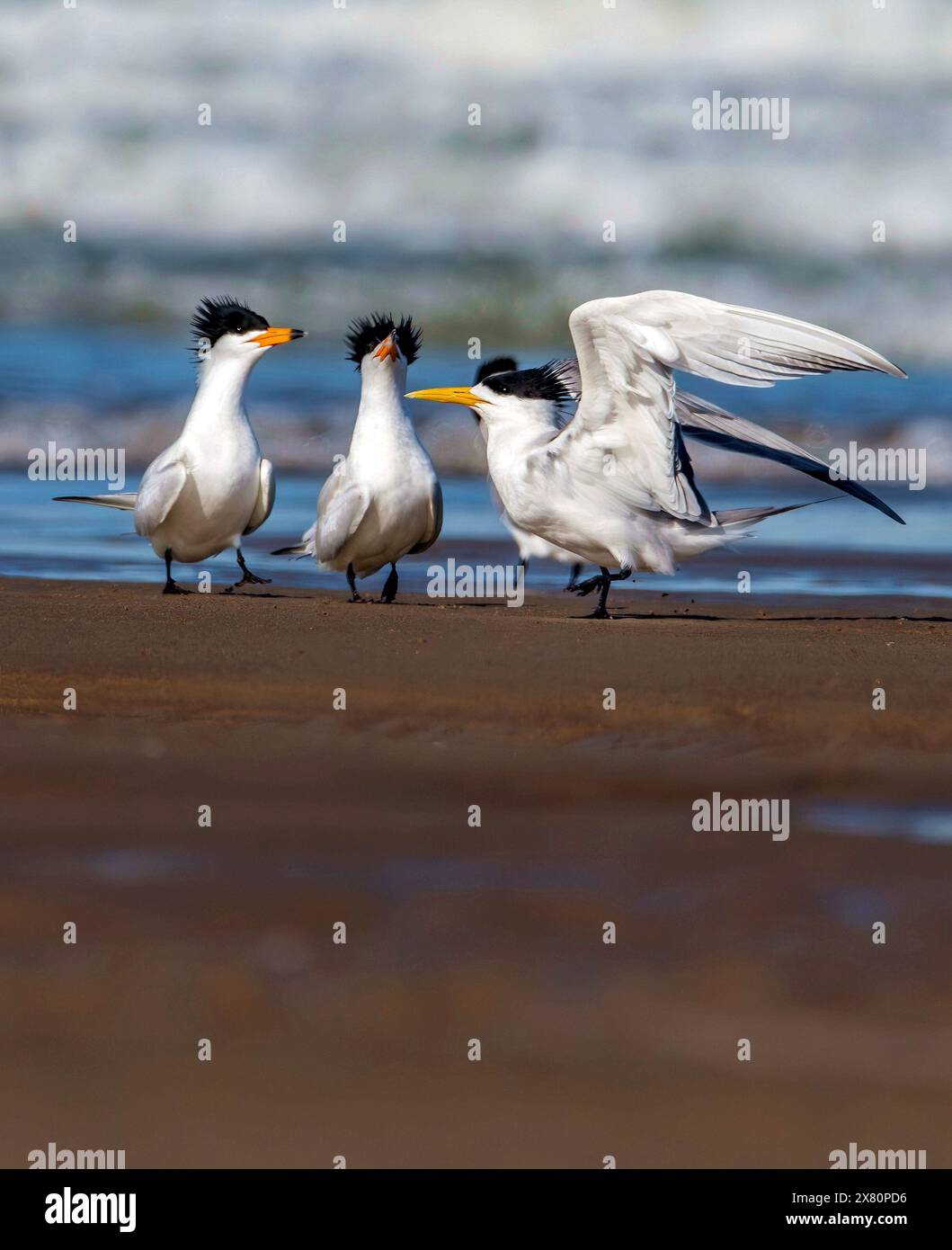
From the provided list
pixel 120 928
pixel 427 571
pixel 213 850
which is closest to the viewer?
pixel 120 928

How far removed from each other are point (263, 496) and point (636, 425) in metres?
1.39

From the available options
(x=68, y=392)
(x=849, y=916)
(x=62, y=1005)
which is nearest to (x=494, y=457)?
(x=849, y=916)

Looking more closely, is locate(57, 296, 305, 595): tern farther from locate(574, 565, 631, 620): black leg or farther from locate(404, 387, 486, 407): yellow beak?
locate(574, 565, 631, 620): black leg

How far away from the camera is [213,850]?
3441mm

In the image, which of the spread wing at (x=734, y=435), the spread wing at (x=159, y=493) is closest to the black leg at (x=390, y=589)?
the spread wing at (x=159, y=493)

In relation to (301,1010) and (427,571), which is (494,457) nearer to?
(427,571)

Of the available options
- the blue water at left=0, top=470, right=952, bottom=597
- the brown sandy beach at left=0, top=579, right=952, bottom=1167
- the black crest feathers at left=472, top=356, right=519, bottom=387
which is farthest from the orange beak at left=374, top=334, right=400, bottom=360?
the brown sandy beach at left=0, top=579, right=952, bottom=1167

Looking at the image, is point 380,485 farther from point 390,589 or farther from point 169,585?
point 169,585

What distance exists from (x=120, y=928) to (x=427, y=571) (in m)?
5.33

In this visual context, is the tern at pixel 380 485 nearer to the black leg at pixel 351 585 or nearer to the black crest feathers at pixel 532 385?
the black leg at pixel 351 585

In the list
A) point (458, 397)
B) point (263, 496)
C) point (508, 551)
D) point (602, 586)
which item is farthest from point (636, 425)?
point (508, 551)

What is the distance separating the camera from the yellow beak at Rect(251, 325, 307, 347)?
690 centimetres

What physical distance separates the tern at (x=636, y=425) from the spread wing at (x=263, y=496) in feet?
1.98

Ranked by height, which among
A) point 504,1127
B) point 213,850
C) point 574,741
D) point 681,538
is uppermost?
point 681,538
